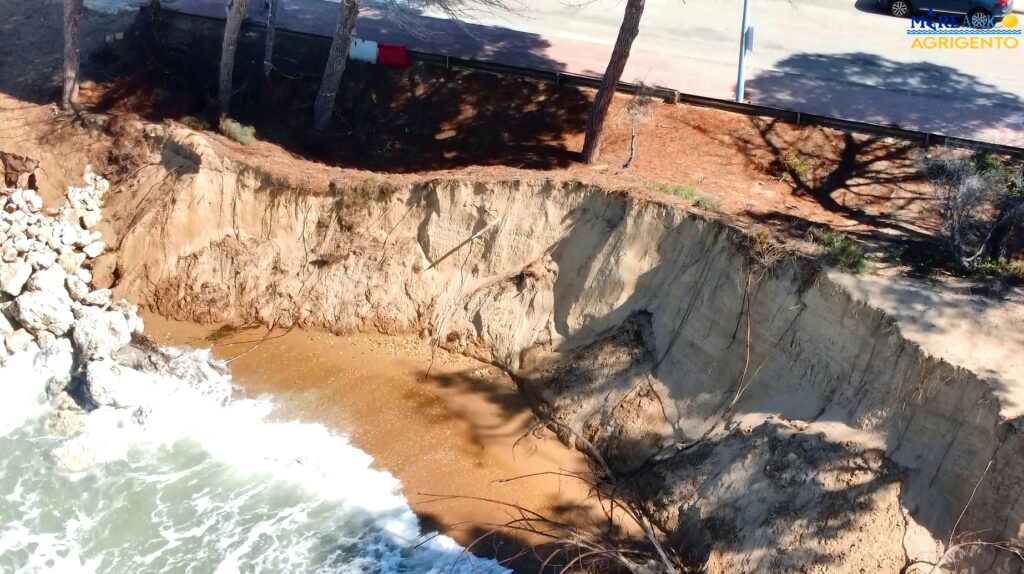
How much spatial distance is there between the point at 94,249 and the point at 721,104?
14307mm

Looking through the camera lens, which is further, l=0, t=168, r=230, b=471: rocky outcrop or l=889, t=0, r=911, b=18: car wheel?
l=889, t=0, r=911, b=18: car wheel

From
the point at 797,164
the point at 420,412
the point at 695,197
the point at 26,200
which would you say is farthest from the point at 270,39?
the point at 797,164

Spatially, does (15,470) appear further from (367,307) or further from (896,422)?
(896,422)

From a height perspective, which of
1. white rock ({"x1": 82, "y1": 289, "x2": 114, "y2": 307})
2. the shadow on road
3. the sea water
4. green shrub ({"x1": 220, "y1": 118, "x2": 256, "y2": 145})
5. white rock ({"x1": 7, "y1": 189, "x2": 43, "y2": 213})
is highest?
the shadow on road

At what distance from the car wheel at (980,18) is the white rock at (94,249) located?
73.9 ft

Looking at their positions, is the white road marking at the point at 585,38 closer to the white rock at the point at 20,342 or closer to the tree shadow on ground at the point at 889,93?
the tree shadow on ground at the point at 889,93

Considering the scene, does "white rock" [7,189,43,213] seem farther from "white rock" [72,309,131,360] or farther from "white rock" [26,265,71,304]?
"white rock" [72,309,131,360]

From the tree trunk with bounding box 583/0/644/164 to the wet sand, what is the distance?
17.4ft

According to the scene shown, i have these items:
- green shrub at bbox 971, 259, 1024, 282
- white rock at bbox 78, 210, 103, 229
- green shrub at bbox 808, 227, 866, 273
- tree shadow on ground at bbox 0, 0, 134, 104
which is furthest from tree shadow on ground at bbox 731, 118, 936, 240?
tree shadow on ground at bbox 0, 0, 134, 104

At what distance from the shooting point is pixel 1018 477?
12.4 m

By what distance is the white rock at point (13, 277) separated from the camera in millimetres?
17750

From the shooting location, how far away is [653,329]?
652 inches

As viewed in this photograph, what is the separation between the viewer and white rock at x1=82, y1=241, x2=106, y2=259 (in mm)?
19109

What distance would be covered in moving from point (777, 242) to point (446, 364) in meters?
6.79
